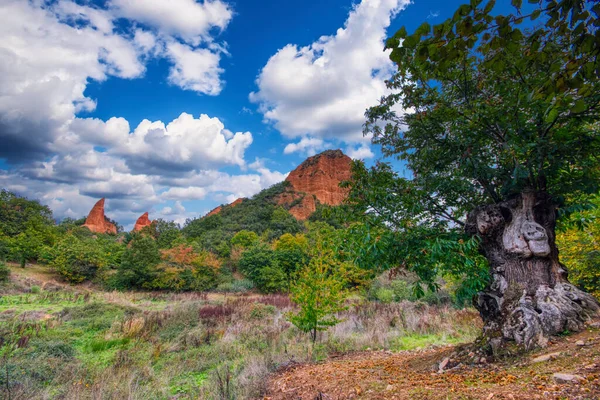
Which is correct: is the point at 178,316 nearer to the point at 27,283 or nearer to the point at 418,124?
the point at 418,124

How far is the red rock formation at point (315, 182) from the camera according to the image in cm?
8288

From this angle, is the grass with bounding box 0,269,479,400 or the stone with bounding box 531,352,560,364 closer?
the stone with bounding box 531,352,560,364

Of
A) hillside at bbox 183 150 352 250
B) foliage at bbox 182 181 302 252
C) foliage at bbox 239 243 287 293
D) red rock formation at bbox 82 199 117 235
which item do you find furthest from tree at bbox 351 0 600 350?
red rock formation at bbox 82 199 117 235

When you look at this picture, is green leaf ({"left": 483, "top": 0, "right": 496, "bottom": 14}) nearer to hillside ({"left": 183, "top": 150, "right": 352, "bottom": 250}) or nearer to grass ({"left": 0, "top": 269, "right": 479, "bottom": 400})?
grass ({"left": 0, "top": 269, "right": 479, "bottom": 400})

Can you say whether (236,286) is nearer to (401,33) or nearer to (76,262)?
(76,262)

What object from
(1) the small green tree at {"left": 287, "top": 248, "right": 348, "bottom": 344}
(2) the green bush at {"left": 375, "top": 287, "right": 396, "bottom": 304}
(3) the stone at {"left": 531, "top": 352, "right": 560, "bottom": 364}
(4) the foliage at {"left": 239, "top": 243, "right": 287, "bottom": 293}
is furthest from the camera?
(4) the foliage at {"left": 239, "top": 243, "right": 287, "bottom": 293}

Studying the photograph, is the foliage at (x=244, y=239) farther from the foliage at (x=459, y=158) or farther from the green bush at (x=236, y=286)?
the foliage at (x=459, y=158)

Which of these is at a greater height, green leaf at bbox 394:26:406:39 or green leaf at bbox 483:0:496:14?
green leaf at bbox 483:0:496:14

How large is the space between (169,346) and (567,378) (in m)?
9.11

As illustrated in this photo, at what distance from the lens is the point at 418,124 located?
4.57 m

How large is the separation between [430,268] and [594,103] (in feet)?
8.89

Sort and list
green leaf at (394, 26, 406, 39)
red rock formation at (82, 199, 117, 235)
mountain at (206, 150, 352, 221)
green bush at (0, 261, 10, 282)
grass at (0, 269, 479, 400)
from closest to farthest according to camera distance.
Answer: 1. green leaf at (394, 26, 406, 39)
2. grass at (0, 269, 479, 400)
3. green bush at (0, 261, 10, 282)
4. mountain at (206, 150, 352, 221)
5. red rock formation at (82, 199, 117, 235)

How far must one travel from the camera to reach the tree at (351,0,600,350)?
368 centimetres

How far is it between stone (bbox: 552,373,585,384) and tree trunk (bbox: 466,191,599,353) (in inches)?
37.4
